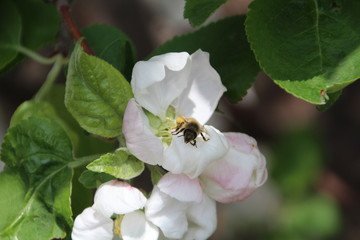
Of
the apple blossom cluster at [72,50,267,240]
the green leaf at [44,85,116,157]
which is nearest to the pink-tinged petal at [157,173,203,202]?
the apple blossom cluster at [72,50,267,240]

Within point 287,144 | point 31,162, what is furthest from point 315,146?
point 31,162

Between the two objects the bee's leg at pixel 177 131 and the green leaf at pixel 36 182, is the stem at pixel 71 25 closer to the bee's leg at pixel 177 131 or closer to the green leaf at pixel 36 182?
the green leaf at pixel 36 182

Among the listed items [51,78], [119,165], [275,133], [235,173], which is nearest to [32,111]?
[51,78]

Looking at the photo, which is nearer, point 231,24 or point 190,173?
point 190,173

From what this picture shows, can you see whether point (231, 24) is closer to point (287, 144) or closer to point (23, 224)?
point (23, 224)

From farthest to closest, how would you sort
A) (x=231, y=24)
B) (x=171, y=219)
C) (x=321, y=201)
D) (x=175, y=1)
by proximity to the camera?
(x=175, y=1)
(x=321, y=201)
(x=231, y=24)
(x=171, y=219)

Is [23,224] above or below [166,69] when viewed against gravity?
below

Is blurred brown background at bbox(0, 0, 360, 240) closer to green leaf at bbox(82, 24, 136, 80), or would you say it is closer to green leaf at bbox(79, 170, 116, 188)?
green leaf at bbox(82, 24, 136, 80)
